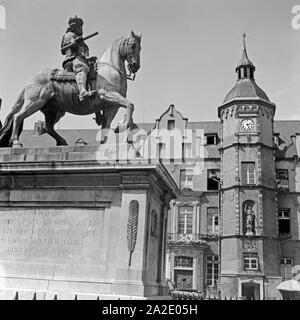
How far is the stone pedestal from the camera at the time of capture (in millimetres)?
7277

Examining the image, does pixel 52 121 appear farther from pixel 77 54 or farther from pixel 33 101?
pixel 77 54

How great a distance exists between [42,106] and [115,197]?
3059mm

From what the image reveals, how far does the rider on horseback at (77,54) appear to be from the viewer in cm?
879

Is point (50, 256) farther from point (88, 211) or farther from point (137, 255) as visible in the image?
point (137, 255)

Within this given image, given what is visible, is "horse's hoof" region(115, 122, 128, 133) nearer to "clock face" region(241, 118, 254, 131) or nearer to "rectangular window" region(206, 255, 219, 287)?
"clock face" region(241, 118, 254, 131)

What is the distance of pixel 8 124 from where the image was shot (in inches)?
380

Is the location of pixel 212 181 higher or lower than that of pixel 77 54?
higher

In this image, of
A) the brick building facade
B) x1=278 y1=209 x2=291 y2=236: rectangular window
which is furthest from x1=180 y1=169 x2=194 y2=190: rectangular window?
x1=278 y1=209 x2=291 y2=236: rectangular window

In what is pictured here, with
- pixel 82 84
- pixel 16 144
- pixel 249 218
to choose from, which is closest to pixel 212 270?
pixel 249 218

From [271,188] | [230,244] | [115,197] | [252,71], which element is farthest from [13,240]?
[252,71]

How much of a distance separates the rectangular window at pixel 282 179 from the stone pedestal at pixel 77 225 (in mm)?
29519

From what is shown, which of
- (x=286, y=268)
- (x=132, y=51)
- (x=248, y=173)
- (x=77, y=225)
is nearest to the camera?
(x=77, y=225)

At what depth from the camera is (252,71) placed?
39250 mm

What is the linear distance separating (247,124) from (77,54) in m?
27.9
